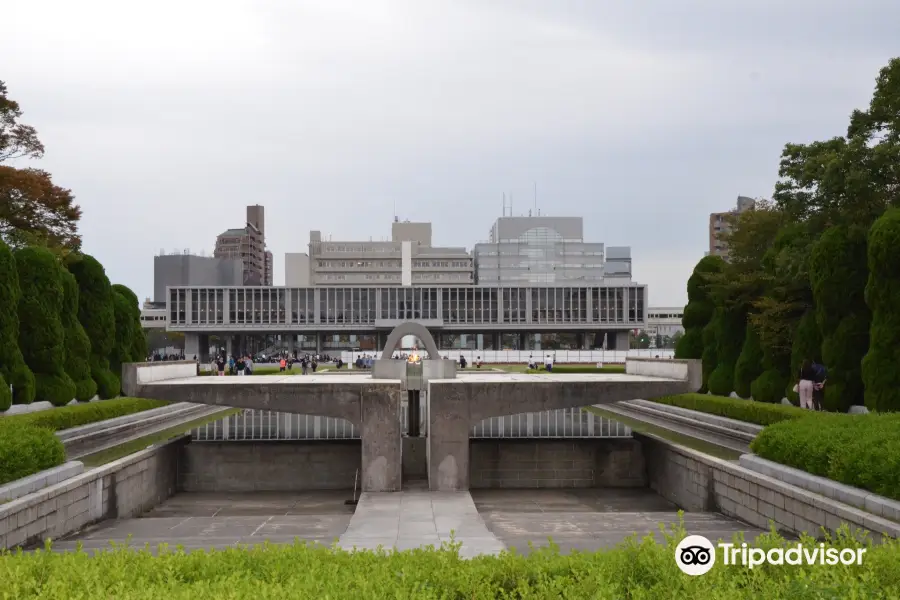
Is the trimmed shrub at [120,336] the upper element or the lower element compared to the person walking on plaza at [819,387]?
upper

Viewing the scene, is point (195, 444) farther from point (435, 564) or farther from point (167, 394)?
point (435, 564)

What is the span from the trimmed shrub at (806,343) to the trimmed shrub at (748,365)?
3176 millimetres

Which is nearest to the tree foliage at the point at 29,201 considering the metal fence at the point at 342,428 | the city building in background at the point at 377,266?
the metal fence at the point at 342,428

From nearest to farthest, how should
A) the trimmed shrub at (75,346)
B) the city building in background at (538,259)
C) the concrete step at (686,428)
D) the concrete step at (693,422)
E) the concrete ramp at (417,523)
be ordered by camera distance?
the concrete ramp at (417,523), the concrete step at (686,428), the concrete step at (693,422), the trimmed shrub at (75,346), the city building in background at (538,259)

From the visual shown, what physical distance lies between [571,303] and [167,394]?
304 feet

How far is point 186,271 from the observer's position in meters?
147

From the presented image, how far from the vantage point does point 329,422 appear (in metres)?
31.7

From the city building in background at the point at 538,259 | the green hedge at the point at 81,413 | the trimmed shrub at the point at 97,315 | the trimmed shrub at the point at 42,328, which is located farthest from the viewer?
the city building in background at the point at 538,259

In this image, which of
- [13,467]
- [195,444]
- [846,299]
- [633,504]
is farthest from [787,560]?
[846,299]

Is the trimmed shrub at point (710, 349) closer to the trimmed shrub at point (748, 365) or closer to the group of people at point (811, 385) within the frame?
the trimmed shrub at point (748, 365)

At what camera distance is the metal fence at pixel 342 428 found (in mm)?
26094

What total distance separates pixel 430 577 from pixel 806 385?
21.1m

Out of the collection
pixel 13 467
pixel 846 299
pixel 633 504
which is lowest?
pixel 633 504

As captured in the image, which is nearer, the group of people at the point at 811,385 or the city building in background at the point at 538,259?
the group of people at the point at 811,385
